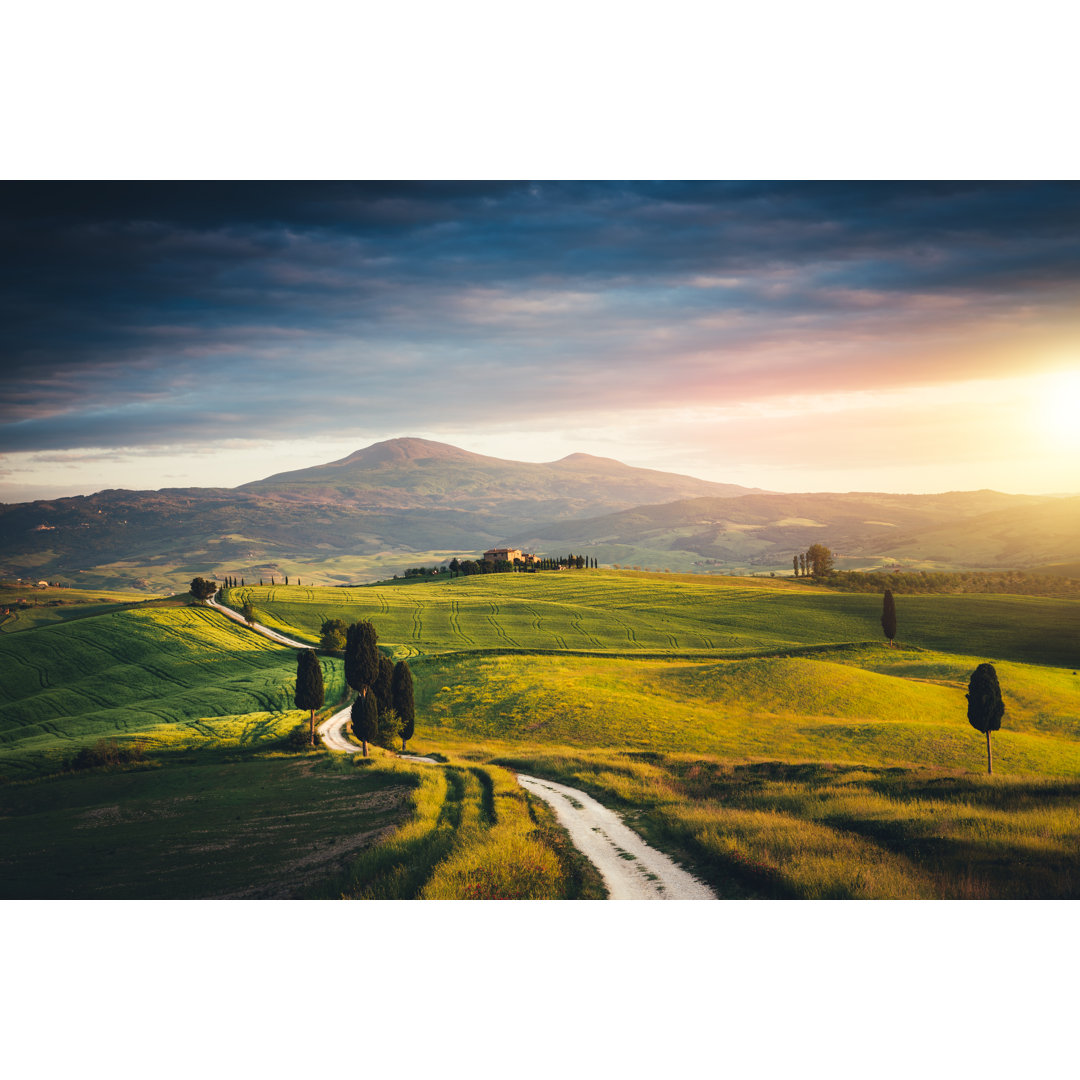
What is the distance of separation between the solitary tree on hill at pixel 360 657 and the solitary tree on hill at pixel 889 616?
842 inches

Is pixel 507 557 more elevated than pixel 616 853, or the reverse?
pixel 507 557

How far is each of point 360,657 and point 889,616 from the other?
22985 mm

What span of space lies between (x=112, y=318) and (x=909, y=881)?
18.6 metres

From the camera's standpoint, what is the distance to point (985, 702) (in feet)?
47.8

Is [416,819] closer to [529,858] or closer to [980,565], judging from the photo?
[529,858]

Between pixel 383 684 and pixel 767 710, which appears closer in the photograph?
pixel 383 684

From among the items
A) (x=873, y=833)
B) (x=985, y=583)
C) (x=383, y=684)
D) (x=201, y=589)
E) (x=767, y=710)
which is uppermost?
(x=985, y=583)

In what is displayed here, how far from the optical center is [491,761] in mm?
21203

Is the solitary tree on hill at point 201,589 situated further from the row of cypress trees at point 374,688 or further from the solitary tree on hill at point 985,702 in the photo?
the solitary tree on hill at point 985,702

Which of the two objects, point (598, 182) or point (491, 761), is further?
point (491, 761)

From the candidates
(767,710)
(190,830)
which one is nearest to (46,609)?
(190,830)

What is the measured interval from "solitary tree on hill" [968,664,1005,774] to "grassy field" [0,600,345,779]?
23417 mm

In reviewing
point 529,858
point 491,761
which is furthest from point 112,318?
point 491,761

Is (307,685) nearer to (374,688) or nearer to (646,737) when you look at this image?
(374,688)
